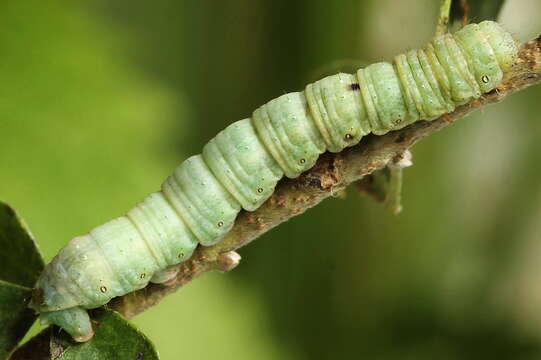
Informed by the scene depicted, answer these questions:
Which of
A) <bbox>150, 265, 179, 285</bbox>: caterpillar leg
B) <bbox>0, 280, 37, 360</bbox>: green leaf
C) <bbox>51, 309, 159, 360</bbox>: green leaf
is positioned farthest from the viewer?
<bbox>150, 265, 179, 285</bbox>: caterpillar leg

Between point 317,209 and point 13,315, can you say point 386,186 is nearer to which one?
point 13,315

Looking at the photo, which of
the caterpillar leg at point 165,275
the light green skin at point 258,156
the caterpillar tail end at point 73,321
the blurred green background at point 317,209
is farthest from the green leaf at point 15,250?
the blurred green background at point 317,209

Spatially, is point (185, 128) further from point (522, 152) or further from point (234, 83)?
point (522, 152)

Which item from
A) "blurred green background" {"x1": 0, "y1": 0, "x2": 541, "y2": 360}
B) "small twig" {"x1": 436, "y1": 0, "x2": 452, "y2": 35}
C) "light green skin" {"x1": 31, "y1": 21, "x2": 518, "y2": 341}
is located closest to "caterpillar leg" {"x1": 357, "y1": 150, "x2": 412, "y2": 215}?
"light green skin" {"x1": 31, "y1": 21, "x2": 518, "y2": 341}

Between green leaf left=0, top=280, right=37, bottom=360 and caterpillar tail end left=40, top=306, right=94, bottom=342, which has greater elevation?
green leaf left=0, top=280, right=37, bottom=360

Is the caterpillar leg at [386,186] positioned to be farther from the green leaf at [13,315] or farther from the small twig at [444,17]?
the green leaf at [13,315]

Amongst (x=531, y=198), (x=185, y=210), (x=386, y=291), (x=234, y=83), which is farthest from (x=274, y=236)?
(x=185, y=210)

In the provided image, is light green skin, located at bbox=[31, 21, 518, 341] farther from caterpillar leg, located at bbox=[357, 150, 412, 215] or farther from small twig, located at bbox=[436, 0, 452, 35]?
caterpillar leg, located at bbox=[357, 150, 412, 215]
